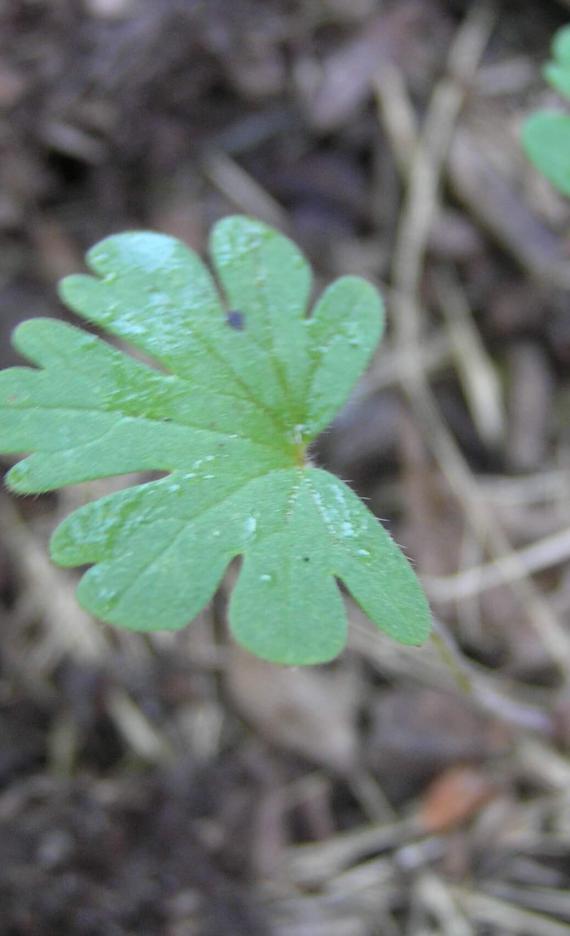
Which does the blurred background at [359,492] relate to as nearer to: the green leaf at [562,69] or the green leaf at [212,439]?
the green leaf at [212,439]

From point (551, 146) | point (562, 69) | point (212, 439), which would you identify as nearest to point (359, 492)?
point (551, 146)

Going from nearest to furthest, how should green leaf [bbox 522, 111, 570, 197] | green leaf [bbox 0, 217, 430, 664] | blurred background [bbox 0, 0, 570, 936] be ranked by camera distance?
green leaf [bbox 0, 217, 430, 664]
green leaf [bbox 522, 111, 570, 197]
blurred background [bbox 0, 0, 570, 936]

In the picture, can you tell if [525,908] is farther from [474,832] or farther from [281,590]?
[281,590]

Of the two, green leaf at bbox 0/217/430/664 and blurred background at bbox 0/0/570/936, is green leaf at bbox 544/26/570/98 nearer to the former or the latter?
blurred background at bbox 0/0/570/936

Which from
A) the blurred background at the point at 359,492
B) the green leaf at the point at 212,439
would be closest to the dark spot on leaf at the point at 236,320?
the green leaf at the point at 212,439

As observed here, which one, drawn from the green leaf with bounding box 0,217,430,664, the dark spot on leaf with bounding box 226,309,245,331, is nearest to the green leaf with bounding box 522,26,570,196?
the green leaf with bounding box 0,217,430,664

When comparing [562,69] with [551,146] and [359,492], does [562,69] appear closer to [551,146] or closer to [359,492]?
[551,146]
